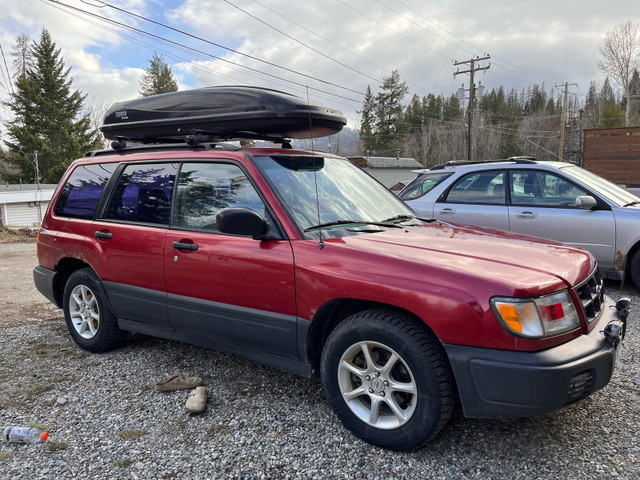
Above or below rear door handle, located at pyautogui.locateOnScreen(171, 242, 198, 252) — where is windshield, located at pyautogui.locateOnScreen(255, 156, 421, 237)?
above

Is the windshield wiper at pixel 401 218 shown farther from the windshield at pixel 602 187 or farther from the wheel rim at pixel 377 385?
the windshield at pixel 602 187

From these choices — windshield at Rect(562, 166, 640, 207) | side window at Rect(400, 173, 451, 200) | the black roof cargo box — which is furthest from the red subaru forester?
windshield at Rect(562, 166, 640, 207)

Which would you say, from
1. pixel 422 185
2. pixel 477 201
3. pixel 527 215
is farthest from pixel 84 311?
pixel 527 215

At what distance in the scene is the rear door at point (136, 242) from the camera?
364 cm

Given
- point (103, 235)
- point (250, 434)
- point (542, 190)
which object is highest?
point (542, 190)

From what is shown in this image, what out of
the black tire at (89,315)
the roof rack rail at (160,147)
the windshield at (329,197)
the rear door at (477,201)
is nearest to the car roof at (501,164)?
the rear door at (477,201)

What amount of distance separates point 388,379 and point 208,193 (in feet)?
6.17

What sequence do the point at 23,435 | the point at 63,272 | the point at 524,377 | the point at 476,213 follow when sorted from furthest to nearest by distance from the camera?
1. the point at 476,213
2. the point at 63,272
3. the point at 23,435
4. the point at 524,377

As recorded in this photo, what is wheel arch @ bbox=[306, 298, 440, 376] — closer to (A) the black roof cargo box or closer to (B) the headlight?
(B) the headlight

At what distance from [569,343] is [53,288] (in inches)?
178

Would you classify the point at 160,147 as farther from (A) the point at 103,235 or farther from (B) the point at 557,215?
(B) the point at 557,215

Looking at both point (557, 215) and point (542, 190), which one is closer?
point (557, 215)

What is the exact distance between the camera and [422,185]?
7.20 metres

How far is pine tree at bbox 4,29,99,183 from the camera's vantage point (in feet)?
134
